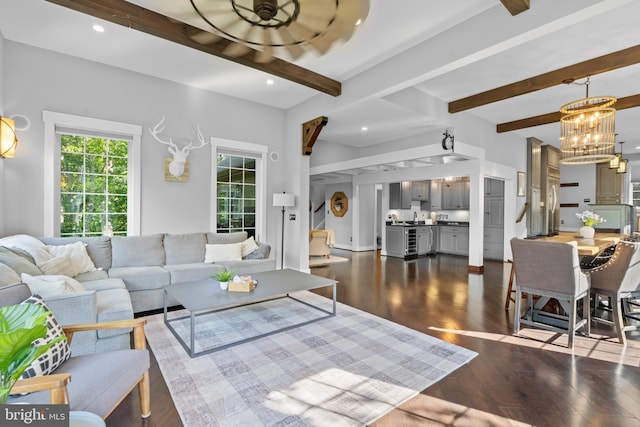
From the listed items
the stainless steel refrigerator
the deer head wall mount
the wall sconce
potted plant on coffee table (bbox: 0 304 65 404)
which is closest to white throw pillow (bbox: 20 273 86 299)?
potted plant on coffee table (bbox: 0 304 65 404)

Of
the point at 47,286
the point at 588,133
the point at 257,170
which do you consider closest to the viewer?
the point at 47,286

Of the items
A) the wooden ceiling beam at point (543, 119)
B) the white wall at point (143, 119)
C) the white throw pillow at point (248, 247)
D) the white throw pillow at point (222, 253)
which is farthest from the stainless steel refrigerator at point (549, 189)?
the white throw pillow at point (222, 253)

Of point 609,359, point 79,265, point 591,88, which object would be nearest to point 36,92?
point 79,265

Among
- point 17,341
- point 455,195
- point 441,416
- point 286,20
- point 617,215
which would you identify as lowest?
point 441,416

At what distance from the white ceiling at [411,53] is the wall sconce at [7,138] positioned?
3.56ft

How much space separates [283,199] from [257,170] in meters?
0.81

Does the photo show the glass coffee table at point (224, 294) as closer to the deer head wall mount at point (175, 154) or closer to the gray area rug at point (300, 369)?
the gray area rug at point (300, 369)

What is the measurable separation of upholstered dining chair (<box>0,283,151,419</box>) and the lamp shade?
3.70 metres

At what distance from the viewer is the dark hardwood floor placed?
1.82 m

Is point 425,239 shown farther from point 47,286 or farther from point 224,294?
point 47,286

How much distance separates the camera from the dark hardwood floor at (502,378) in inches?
71.7

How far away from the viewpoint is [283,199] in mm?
5449

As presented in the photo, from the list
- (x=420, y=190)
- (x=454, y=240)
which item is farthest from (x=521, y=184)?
(x=420, y=190)

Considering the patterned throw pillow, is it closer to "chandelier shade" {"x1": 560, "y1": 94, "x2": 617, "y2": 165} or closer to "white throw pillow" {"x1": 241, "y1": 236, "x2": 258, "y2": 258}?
"white throw pillow" {"x1": 241, "y1": 236, "x2": 258, "y2": 258}
